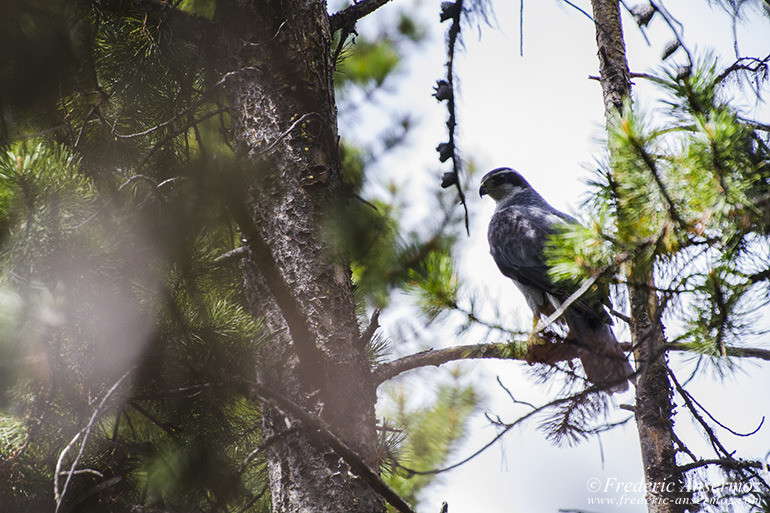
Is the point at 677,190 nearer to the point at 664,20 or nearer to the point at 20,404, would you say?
the point at 664,20

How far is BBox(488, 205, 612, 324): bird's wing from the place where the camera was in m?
3.80

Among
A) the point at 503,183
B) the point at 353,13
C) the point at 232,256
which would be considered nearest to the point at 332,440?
the point at 232,256

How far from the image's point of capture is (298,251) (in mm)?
2504

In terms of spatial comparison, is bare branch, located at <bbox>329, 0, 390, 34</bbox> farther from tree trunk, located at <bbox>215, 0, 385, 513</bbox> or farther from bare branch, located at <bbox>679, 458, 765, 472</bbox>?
bare branch, located at <bbox>679, 458, 765, 472</bbox>

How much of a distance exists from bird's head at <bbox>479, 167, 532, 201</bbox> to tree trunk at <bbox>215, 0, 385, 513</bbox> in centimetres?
275

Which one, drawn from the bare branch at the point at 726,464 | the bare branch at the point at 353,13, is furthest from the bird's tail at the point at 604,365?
the bare branch at the point at 353,13

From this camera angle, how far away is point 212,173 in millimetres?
1777

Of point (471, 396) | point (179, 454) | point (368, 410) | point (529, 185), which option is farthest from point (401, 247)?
point (529, 185)

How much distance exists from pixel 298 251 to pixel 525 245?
6.79 ft

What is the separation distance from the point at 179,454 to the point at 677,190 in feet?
6.64

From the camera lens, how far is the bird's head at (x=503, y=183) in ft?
17.6

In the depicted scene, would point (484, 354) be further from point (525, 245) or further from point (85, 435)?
point (85, 435)

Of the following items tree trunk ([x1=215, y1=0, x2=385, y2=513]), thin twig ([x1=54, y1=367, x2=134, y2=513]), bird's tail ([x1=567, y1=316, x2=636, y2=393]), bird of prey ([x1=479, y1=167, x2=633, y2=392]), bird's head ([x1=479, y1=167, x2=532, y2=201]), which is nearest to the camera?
thin twig ([x1=54, y1=367, x2=134, y2=513])

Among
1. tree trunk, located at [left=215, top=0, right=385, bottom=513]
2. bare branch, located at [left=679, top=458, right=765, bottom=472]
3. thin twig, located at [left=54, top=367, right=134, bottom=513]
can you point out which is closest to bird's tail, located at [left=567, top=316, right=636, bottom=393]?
bare branch, located at [left=679, top=458, right=765, bottom=472]
